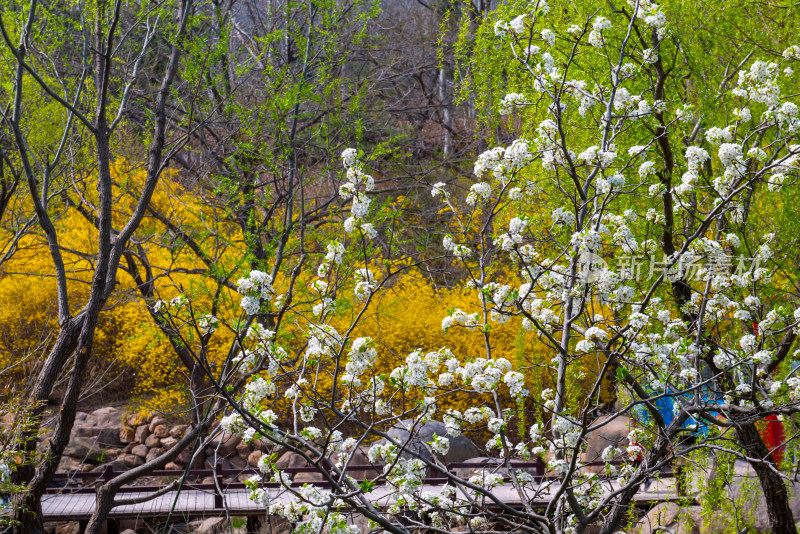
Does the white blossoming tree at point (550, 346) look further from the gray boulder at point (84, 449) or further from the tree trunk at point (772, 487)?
the gray boulder at point (84, 449)

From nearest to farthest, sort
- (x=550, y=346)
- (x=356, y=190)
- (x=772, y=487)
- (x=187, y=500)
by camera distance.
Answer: (x=356, y=190) < (x=550, y=346) < (x=772, y=487) < (x=187, y=500)

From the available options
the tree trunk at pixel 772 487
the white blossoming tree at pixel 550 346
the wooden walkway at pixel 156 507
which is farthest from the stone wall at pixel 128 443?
the white blossoming tree at pixel 550 346

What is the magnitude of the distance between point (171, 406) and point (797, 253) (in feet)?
24.0

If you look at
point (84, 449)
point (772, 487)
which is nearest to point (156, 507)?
point (84, 449)

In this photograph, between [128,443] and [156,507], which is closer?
[156,507]

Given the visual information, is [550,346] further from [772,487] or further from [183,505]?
[183,505]

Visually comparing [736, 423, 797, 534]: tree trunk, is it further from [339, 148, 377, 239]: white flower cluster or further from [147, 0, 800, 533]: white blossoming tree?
[339, 148, 377, 239]: white flower cluster

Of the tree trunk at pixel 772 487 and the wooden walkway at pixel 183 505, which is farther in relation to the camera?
the wooden walkway at pixel 183 505

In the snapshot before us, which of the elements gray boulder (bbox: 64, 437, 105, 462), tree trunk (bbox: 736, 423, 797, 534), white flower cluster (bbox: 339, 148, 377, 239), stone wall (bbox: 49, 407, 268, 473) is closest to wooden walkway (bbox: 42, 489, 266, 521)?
stone wall (bbox: 49, 407, 268, 473)

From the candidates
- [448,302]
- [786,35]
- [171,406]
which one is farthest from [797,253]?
[171,406]

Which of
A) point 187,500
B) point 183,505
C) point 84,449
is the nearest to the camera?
point 183,505

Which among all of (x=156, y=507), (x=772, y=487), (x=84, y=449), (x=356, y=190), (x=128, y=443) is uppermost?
(x=128, y=443)

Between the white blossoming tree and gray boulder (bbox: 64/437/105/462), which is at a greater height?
gray boulder (bbox: 64/437/105/462)

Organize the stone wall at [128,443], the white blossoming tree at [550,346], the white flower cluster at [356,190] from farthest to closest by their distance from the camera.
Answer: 1. the stone wall at [128,443]
2. the white flower cluster at [356,190]
3. the white blossoming tree at [550,346]
